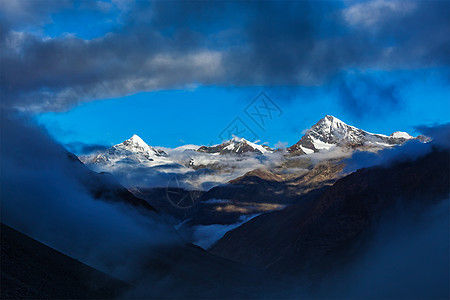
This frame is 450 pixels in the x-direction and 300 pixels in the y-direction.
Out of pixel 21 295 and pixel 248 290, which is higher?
pixel 248 290

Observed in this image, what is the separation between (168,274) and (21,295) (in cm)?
9172

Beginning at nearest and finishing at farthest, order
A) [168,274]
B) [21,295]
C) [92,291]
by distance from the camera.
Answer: [21,295]
[92,291]
[168,274]

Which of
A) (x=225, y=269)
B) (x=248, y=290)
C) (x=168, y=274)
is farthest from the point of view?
(x=225, y=269)

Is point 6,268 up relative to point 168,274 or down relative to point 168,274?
down

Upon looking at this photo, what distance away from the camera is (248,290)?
588 ft

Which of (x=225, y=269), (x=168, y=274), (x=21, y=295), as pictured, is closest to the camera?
(x=21, y=295)

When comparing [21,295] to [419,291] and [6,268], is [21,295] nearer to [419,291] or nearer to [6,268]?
[6,268]

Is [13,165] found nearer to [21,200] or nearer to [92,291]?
[21,200]

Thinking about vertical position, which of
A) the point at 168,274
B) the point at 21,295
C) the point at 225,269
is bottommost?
the point at 21,295

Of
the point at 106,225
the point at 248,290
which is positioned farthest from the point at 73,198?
the point at 248,290

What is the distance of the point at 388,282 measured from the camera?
180500 millimetres

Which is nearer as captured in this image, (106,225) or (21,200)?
(21,200)

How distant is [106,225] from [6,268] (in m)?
114

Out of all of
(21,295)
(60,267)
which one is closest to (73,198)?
(60,267)
